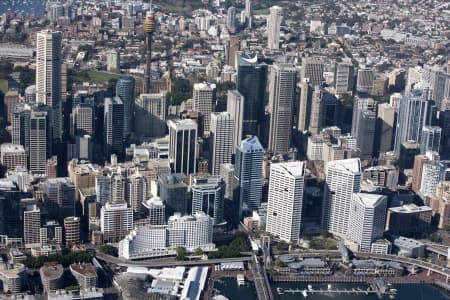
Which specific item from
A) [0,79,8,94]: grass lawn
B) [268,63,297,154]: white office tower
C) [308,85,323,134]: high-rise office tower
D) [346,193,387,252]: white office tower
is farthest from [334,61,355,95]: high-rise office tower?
[346,193,387,252]: white office tower

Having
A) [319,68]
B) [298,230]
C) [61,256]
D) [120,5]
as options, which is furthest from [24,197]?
[120,5]

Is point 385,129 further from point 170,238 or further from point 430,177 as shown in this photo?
point 170,238

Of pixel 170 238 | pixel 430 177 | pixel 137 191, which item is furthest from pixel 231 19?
pixel 170 238

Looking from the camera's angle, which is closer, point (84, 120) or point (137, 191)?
point (137, 191)

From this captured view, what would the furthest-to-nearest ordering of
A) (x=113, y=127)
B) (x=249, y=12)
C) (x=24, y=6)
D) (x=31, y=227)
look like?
(x=24, y=6) < (x=249, y=12) < (x=113, y=127) < (x=31, y=227)

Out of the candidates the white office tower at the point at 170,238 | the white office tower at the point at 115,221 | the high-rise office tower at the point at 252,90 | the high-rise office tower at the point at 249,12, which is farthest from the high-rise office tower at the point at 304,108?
the high-rise office tower at the point at 249,12

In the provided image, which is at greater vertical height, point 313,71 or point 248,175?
point 313,71
